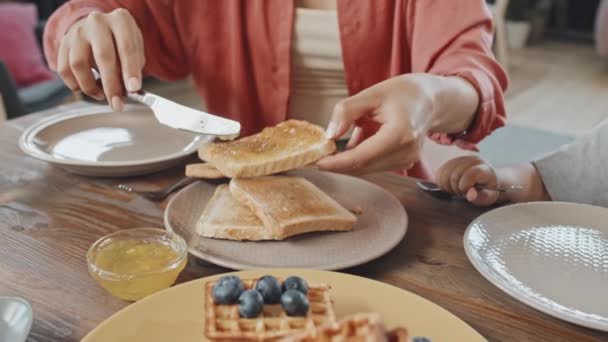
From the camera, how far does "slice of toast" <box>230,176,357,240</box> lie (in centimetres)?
91

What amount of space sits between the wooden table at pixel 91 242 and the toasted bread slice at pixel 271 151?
0.13 meters

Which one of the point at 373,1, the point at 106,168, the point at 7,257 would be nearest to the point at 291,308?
the point at 7,257

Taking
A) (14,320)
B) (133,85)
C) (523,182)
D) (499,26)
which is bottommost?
(499,26)

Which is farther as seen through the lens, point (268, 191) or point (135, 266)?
point (268, 191)

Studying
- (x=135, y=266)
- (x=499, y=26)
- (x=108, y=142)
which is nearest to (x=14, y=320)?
(x=135, y=266)

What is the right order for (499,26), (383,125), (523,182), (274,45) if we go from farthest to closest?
1. (499,26)
2. (274,45)
3. (523,182)
4. (383,125)

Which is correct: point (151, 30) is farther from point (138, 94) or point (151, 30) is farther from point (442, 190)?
point (442, 190)

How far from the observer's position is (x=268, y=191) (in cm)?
102

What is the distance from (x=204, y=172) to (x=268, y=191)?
0.44 ft

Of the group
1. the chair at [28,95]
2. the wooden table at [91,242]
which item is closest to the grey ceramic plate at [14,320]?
the wooden table at [91,242]

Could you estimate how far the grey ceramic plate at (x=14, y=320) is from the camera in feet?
2.09

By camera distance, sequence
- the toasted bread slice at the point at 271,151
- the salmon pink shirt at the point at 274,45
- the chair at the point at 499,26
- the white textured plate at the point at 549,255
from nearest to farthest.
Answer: the white textured plate at the point at 549,255 → the toasted bread slice at the point at 271,151 → the salmon pink shirt at the point at 274,45 → the chair at the point at 499,26

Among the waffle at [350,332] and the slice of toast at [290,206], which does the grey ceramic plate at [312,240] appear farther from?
the waffle at [350,332]

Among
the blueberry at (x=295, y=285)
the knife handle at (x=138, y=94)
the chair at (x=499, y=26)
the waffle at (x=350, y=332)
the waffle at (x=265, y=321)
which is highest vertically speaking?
the knife handle at (x=138, y=94)
